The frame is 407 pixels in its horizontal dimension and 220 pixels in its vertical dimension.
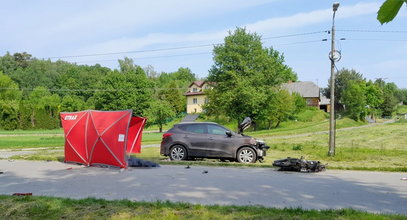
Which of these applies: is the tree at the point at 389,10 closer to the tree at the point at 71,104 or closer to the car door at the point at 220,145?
the car door at the point at 220,145

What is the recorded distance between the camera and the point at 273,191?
8.28 meters

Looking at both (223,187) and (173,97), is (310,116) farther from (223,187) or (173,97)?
(223,187)

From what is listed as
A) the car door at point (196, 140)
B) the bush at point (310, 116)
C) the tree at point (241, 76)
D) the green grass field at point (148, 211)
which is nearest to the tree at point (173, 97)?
the bush at point (310, 116)

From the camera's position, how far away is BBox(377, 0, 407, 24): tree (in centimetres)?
169

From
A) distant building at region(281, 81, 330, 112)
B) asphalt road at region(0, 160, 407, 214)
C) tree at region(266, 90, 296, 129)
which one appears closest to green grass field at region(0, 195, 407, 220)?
asphalt road at region(0, 160, 407, 214)

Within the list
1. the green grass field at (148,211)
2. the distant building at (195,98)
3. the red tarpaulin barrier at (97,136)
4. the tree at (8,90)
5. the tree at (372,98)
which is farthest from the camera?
the distant building at (195,98)

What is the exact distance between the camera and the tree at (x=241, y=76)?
47031 mm

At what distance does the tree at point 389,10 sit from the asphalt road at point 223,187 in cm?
540

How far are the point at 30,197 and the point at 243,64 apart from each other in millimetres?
42421

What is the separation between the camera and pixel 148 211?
6.01 meters

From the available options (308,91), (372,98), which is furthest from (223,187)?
(308,91)

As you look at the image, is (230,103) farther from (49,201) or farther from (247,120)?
(49,201)

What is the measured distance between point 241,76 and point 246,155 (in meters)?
33.3

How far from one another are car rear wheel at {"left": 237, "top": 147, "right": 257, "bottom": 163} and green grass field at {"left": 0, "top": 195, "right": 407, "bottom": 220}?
931 cm
